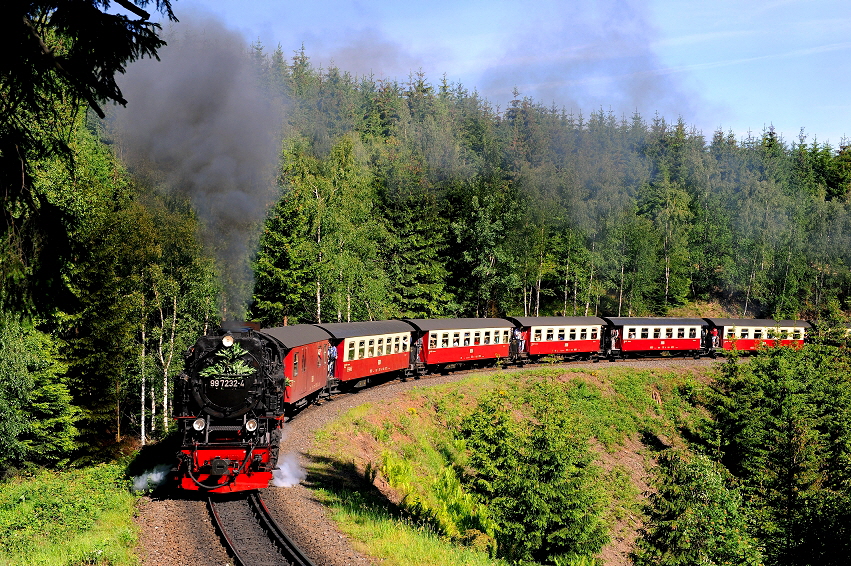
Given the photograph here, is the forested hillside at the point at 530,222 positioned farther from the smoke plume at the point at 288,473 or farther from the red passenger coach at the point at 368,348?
the smoke plume at the point at 288,473

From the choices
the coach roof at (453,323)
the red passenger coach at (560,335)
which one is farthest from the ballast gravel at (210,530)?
the red passenger coach at (560,335)

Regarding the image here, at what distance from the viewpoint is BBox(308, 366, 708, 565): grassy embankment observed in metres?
14.7

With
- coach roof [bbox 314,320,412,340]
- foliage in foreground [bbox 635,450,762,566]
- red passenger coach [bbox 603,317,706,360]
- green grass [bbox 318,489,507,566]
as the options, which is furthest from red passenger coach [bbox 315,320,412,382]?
red passenger coach [bbox 603,317,706,360]

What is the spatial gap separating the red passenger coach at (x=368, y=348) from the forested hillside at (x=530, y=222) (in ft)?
26.3

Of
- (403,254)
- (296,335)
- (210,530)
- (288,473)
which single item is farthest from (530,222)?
(210,530)

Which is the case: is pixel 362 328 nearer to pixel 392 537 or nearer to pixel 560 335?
pixel 560 335

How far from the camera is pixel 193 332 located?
35125mm

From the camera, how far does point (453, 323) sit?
119 feet

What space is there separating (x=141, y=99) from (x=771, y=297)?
61717 millimetres

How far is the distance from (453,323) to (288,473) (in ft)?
64.3

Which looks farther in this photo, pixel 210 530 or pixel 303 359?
pixel 303 359

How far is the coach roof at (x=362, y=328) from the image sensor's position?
90.7 ft

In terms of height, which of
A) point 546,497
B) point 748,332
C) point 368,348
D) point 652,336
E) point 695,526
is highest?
point 368,348

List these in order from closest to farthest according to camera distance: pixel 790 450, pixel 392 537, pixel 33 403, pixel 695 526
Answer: pixel 392 537 → pixel 695 526 → pixel 33 403 → pixel 790 450
